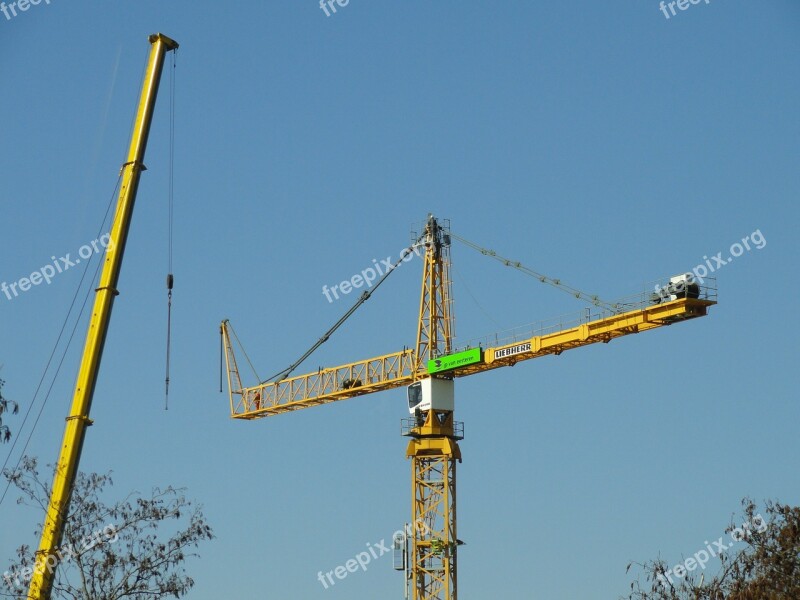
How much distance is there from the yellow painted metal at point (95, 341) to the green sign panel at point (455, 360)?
39.6 metres

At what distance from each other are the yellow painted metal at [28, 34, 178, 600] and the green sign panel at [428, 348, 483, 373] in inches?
1559

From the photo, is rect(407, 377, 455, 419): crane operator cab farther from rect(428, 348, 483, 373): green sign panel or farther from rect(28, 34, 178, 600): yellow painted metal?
rect(28, 34, 178, 600): yellow painted metal

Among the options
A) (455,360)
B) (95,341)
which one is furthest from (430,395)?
(95,341)

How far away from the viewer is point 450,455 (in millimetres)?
103562

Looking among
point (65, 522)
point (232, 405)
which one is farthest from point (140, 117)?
point (232, 405)

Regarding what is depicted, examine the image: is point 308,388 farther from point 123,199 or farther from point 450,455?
point 123,199

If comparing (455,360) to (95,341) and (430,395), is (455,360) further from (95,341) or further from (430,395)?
(95,341)

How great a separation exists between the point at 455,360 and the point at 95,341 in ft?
152

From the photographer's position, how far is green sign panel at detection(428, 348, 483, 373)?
9981 centimetres

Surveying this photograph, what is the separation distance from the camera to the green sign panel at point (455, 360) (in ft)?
327

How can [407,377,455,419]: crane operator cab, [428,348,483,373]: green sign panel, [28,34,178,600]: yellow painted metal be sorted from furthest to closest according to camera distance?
1. [407,377,455,419]: crane operator cab
2. [428,348,483,373]: green sign panel
3. [28,34,178,600]: yellow painted metal

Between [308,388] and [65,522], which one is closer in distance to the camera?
[65,522]

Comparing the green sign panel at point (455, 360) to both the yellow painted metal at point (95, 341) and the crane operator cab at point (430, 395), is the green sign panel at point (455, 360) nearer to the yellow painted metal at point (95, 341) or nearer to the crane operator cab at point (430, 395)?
the crane operator cab at point (430, 395)

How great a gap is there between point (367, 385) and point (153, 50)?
46219mm
